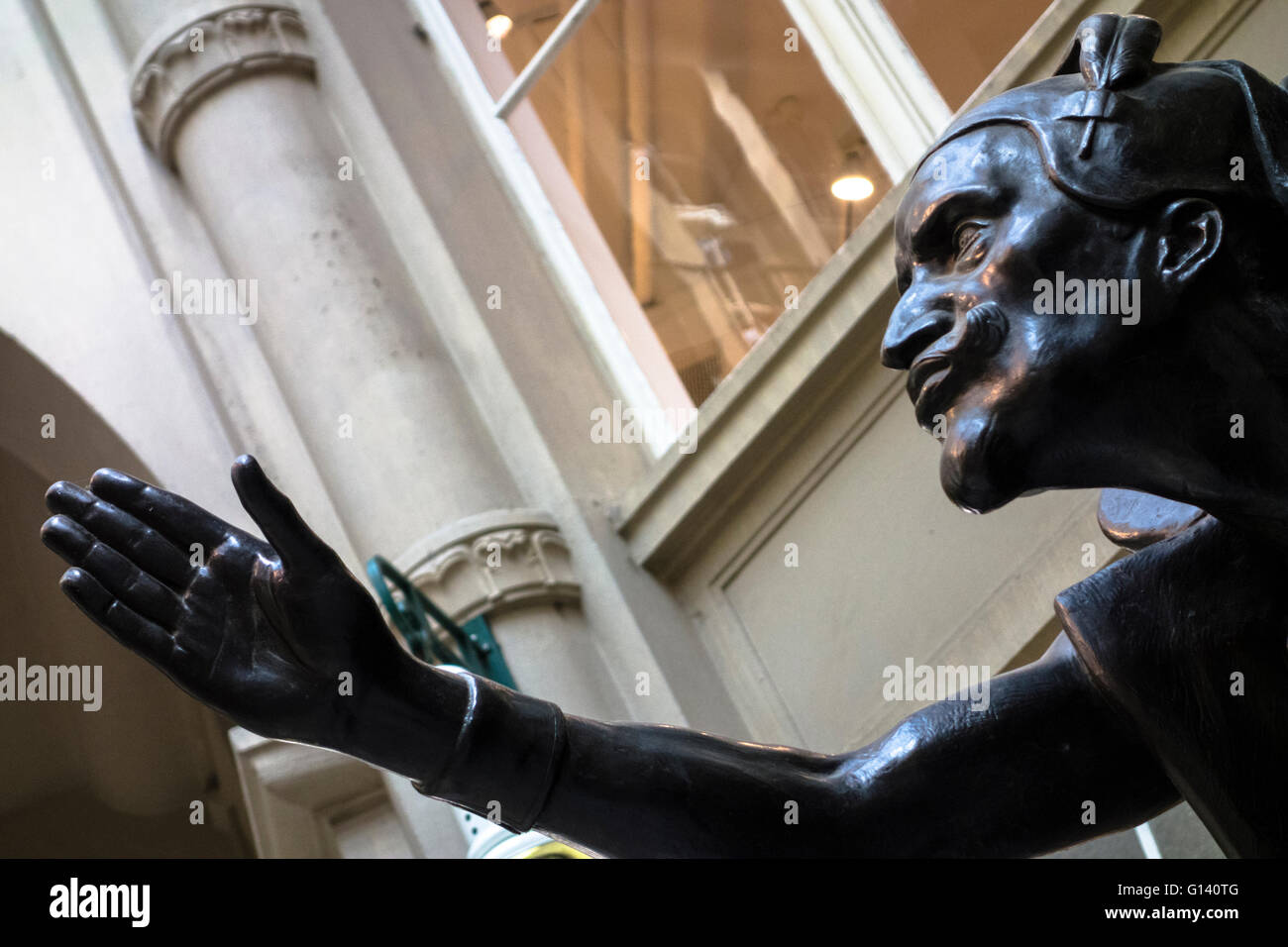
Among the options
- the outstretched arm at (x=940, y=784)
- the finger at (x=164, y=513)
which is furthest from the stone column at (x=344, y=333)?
the finger at (x=164, y=513)

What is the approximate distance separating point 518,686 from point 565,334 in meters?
1.35

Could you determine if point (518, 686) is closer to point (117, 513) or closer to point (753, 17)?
point (753, 17)

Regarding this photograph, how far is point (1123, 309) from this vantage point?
1.26 m

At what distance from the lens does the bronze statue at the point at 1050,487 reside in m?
1.26

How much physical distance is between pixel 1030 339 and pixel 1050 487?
4.5 inches

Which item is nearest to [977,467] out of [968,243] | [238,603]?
[968,243]

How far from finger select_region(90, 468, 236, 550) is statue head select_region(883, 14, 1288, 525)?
0.57m

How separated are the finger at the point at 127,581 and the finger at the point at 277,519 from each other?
4.2 inches

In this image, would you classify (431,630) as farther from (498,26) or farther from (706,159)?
(498,26)

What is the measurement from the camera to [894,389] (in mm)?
4551

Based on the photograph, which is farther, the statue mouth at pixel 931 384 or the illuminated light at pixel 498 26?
the illuminated light at pixel 498 26

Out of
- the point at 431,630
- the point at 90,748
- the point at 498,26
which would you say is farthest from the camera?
the point at 90,748

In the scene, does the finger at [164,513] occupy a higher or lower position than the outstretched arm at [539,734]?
higher

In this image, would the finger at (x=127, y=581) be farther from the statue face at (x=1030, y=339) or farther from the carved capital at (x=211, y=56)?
the carved capital at (x=211, y=56)
